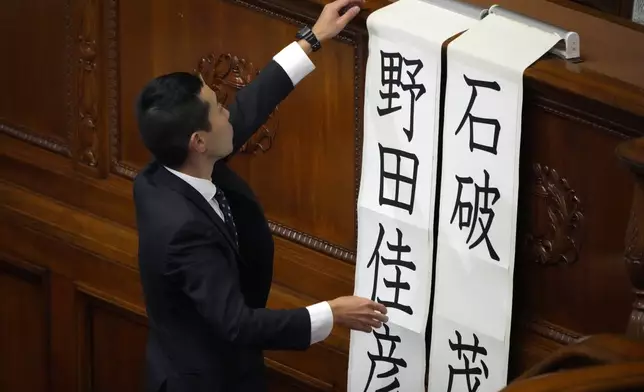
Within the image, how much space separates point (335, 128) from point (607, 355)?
0.97 m

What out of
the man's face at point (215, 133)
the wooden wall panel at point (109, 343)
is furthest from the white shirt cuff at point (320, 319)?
the wooden wall panel at point (109, 343)

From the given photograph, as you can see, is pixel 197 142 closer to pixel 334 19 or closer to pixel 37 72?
pixel 334 19

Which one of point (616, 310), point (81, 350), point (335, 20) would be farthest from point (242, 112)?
point (81, 350)

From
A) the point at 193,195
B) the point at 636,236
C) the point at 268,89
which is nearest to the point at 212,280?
the point at 193,195

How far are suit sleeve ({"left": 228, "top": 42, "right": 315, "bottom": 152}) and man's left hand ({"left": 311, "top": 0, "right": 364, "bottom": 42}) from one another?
2.2 inches

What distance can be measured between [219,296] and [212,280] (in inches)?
1.2

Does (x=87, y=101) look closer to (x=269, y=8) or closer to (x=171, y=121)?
(x=269, y=8)

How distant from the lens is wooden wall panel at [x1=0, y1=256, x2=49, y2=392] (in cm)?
368

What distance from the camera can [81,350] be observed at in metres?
3.61

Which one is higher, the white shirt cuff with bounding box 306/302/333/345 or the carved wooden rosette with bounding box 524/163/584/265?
the carved wooden rosette with bounding box 524/163/584/265

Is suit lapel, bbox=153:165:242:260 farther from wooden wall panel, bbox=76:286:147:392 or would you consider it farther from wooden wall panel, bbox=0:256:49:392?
wooden wall panel, bbox=0:256:49:392

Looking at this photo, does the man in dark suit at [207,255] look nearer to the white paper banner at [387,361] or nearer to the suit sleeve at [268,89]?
the suit sleeve at [268,89]

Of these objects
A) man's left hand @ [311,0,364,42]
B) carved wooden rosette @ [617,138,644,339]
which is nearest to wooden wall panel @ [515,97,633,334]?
carved wooden rosette @ [617,138,644,339]

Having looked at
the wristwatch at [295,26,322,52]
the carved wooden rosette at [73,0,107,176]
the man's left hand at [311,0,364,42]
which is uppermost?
the man's left hand at [311,0,364,42]
